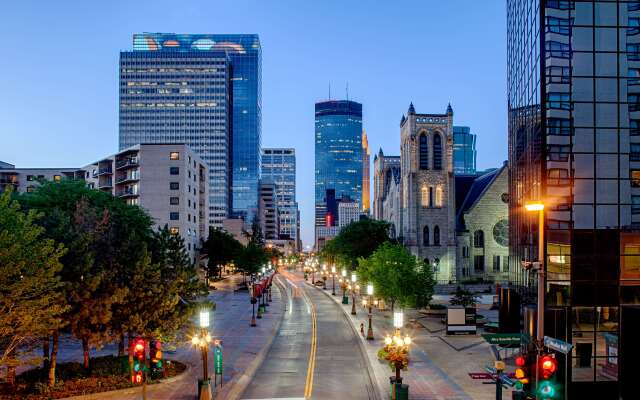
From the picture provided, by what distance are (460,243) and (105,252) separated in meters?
79.7

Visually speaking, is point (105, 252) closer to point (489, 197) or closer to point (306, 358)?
point (306, 358)

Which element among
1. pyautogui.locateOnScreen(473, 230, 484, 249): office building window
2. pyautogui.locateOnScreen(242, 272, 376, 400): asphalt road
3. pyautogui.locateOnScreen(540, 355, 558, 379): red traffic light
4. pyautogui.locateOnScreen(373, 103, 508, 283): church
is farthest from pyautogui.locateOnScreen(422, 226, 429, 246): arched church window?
pyautogui.locateOnScreen(540, 355, 558, 379): red traffic light

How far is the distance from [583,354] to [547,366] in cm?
1550

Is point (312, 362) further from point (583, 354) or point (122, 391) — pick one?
point (583, 354)

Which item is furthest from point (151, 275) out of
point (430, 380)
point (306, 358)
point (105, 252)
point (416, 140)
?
point (416, 140)

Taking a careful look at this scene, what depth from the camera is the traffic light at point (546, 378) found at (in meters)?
13.6

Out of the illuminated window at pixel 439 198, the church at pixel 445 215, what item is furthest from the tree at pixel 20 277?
the illuminated window at pixel 439 198

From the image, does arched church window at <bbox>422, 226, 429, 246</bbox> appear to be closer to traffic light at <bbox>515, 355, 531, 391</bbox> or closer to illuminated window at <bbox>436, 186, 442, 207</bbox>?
A: illuminated window at <bbox>436, 186, 442, 207</bbox>

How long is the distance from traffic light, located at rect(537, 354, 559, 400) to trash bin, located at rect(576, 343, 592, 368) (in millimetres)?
14903

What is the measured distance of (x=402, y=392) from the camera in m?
24.1

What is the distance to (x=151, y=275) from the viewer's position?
2727 cm

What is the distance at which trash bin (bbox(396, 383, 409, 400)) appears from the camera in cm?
2405

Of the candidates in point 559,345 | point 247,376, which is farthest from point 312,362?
point 559,345

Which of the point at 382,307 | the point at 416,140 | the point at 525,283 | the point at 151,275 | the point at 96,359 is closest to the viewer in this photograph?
the point at 151,275
